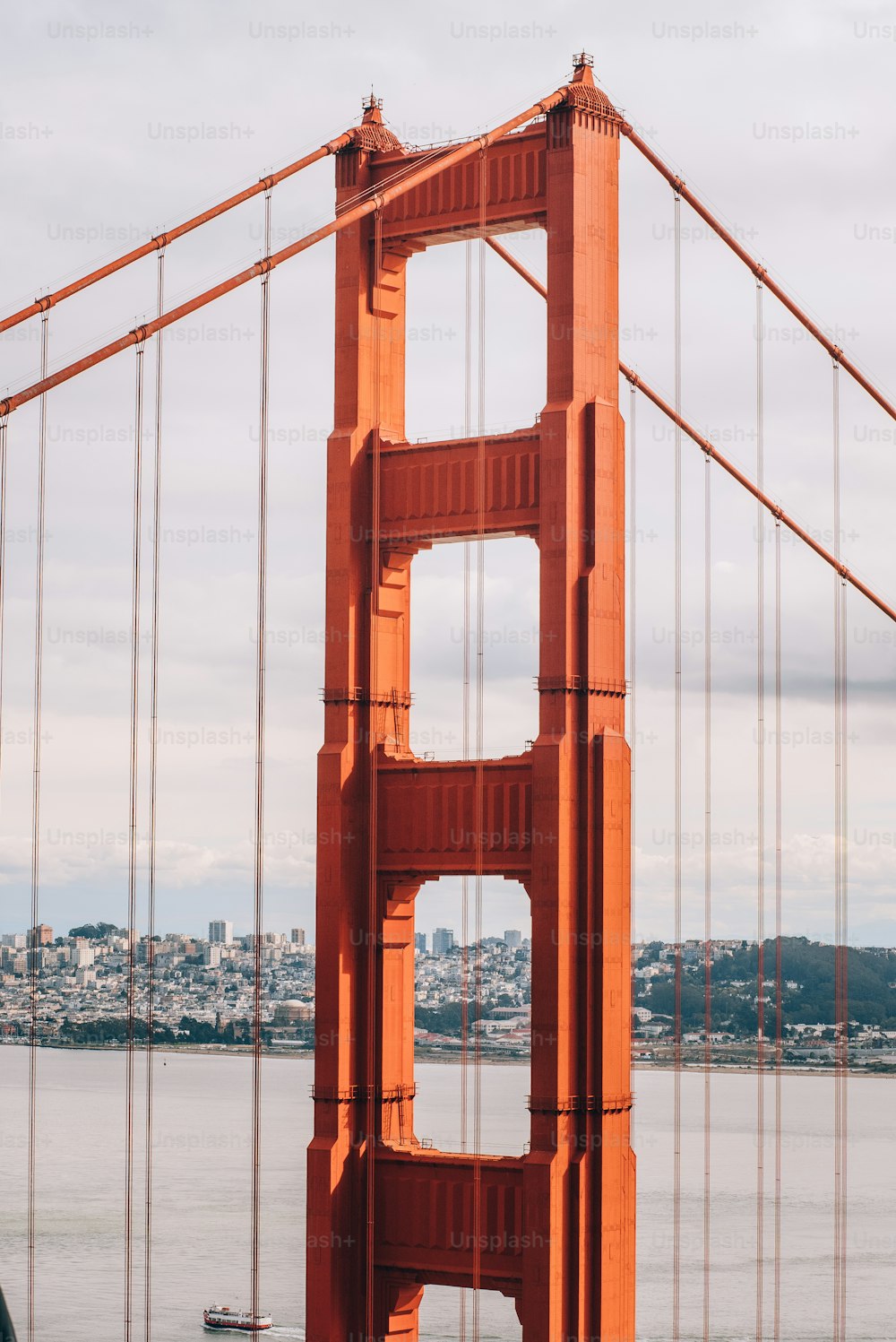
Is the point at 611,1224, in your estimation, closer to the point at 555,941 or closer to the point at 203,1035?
the point at 555,941

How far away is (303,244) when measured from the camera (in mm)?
21203

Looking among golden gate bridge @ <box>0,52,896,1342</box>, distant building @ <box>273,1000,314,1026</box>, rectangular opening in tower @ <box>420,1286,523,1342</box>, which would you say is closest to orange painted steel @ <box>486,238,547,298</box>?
golden gate bridge @ <box>0,52,896,1342</box>

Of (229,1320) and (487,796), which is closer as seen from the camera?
(487,796)

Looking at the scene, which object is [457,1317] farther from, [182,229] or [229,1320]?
[182,229]

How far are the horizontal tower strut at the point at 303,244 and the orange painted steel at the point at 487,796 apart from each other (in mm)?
64

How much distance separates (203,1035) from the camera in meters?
133

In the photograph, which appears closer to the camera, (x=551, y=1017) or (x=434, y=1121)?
(x=551, y=1017)

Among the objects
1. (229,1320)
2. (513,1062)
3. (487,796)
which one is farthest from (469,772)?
(513,1062)

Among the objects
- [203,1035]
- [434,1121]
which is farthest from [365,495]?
[203,1035]

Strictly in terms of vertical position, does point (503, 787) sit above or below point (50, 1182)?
above

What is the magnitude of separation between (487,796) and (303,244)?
20.0ft

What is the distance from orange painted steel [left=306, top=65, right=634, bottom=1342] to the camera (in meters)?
21.9

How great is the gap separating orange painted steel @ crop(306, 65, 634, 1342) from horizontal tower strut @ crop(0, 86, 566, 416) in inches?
2.5

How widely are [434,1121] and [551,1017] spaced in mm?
67899
